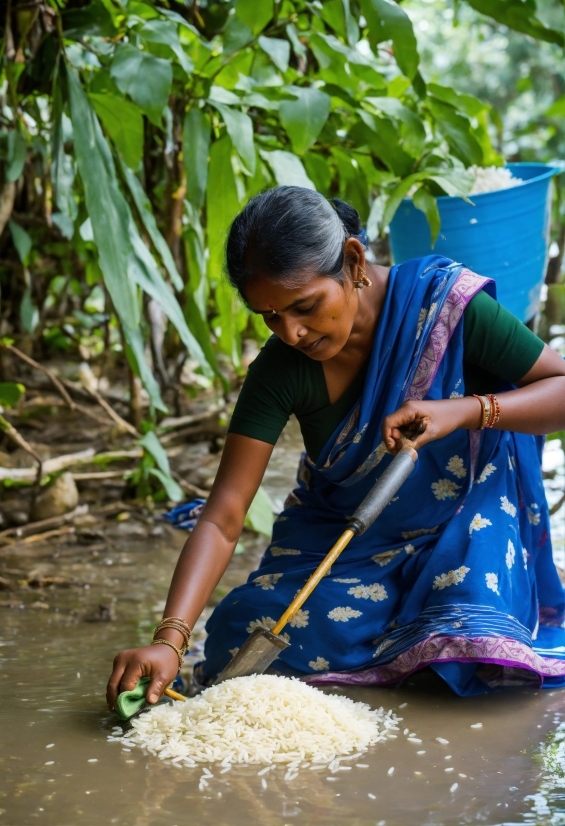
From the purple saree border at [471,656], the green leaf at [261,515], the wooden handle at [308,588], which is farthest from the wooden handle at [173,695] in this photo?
the green leaf at [261,515]

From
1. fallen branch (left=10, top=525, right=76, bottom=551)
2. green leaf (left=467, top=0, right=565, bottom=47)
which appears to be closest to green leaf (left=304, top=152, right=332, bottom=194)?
green leaf (left=467, top=0, right=565, bottom=47)

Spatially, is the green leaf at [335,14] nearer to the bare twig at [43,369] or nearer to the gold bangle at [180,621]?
the bare twig at [43,369]

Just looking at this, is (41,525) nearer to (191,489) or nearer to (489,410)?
(191,489)

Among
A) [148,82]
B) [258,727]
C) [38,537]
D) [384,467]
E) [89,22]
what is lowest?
[38,537]

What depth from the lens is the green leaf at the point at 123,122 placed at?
7.97 feet

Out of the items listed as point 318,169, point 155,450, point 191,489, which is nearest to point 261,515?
point 155,450

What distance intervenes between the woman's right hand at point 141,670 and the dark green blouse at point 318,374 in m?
0.51

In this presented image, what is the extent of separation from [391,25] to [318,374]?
89 cm

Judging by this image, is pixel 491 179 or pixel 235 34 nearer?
pixel 235 34

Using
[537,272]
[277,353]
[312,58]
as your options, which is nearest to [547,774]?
[277,353]

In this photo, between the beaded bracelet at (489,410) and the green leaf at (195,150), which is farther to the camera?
the green leaf at (195,150)

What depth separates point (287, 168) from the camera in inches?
104

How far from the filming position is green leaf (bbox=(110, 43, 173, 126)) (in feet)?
7.27

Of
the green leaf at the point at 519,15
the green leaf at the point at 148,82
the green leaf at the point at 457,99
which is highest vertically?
the green leaf at the point at 519,15
